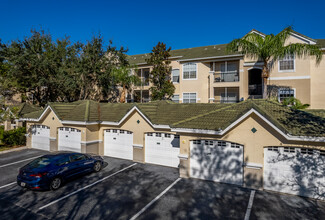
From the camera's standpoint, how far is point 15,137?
66.5 feet

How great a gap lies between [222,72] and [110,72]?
44.9 feet

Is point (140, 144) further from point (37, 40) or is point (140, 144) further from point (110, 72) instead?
point (37, 40)

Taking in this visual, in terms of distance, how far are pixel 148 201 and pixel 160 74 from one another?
17045 mm

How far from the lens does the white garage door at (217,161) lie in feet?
34.8

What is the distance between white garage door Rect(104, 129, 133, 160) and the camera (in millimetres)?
15445

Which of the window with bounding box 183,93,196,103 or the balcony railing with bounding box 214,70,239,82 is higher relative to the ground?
the balcony railing with bounding box 214,70,239,82

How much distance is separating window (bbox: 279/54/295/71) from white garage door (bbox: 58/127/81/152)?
1974cm

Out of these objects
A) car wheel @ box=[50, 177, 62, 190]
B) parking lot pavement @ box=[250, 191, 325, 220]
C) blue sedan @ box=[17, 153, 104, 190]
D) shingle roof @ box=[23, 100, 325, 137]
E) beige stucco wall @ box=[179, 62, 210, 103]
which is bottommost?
parking lot pavement @ box=[250, 191, 325, 220]

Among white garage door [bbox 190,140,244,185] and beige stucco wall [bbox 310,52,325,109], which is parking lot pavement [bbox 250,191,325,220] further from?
beige stucco wall [bbox 310,52,325,109]

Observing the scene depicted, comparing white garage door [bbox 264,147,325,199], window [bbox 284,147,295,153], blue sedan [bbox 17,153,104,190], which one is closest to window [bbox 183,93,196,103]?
white garage door [bbox 264,147,325,199]

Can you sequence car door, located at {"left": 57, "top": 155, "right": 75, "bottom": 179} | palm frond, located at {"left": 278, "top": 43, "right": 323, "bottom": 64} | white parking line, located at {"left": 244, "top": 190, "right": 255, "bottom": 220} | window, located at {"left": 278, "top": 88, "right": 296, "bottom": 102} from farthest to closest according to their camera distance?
1. window, located at {"left": 278, "top": 88, "right": 296, "bottom": 102}
2. palm frond, located at {"left": 278, "top": 43, "right": 323, "bottom": 64}
3. car door, located at {"left": 57, "top": 155, "right": 75, "bottom": 179}
4. white parking line, located at {"left": 244, "top": 190, "right": 255, "bottom": 220}

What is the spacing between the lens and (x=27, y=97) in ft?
93.7

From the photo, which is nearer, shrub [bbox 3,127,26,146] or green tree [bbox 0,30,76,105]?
shrub [bbox 3,127,26,146]

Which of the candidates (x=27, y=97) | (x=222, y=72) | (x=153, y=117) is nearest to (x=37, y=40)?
(x=27, y=97)
